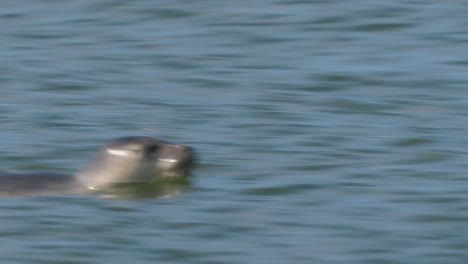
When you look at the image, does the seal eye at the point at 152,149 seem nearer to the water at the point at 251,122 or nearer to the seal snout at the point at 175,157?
the seal snout at the point at 175,157

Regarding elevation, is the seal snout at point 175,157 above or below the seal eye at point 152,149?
below

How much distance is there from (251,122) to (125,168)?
181 centimetres

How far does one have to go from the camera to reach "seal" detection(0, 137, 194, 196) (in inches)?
429

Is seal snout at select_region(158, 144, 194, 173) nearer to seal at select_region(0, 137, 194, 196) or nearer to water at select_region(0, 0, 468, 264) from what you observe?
seal at select_region(0, 137, 194, 196)

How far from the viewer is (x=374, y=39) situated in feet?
50.4

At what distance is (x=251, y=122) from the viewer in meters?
12.7

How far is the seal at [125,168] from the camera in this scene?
10.9 metres

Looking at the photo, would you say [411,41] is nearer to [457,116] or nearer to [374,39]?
[374,39]

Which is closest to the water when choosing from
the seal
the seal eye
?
the seal

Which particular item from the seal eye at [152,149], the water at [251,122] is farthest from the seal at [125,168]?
the water at [251,122]

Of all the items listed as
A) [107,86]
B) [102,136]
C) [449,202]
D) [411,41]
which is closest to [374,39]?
[411,41]

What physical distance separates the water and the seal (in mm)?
152

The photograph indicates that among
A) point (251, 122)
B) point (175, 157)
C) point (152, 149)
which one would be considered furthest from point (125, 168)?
point (251, 122)

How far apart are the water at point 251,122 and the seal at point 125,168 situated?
0.15 metres
